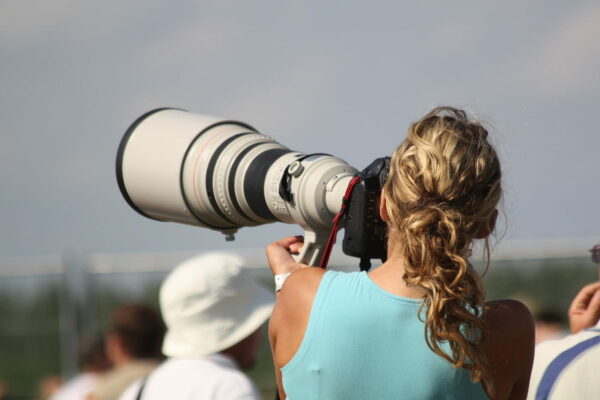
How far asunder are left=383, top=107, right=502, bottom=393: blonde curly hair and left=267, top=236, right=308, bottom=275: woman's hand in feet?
1.64

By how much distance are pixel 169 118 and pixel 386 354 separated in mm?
1783

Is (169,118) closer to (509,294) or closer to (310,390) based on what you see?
(310,390)

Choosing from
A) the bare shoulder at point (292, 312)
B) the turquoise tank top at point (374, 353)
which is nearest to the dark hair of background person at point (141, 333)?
the bare shoulder at point (292, 312)

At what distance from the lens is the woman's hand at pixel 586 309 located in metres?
3.72

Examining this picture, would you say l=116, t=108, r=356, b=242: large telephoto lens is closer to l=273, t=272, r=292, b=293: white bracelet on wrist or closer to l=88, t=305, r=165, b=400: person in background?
l=273, t=272, r=292, b=293: white bracelet on wrist

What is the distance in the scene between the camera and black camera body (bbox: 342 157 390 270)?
254cm

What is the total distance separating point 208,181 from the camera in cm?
340

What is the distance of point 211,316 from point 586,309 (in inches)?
55.6

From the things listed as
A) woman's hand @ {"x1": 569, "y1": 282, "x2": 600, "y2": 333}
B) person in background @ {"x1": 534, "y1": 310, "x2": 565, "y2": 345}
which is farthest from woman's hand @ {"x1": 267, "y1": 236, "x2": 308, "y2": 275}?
person in background @ {"x1": 534, "y1": 310, "x2": 565, "y2": 345}

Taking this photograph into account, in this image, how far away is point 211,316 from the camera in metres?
3.74

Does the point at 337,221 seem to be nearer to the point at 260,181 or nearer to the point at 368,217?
the point at 368,217

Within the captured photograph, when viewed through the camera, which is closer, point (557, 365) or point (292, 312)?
point (292, 312)

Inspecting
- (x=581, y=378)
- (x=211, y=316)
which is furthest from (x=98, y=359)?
(x=581, y=378)

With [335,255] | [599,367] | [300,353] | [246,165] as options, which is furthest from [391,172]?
[335,255]
